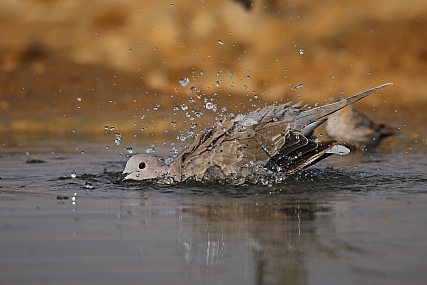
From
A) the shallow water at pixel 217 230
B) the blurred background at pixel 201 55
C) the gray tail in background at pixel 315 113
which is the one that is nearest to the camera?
the shallow water at pixel 217 230

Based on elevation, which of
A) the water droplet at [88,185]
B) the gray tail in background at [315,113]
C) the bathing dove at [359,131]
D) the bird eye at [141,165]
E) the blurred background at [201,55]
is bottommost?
the water droplet at [88,185]

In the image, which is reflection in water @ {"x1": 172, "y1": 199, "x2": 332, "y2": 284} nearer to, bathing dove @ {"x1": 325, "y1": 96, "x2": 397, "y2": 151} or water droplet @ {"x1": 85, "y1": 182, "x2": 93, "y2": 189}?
water droplet @ {"x1": 85, "y1": 182, "x2": 93, "y2": 189}

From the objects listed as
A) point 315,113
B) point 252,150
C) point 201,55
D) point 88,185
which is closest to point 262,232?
point 252,150

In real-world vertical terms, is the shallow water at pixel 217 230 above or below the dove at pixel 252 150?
below

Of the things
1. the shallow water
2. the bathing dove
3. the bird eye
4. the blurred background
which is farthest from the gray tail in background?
the blurred background

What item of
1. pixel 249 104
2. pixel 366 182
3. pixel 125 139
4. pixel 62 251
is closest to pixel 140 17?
pixel 249 104

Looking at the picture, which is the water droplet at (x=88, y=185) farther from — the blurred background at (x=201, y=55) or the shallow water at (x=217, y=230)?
the blurred background at (x=201, y=55)

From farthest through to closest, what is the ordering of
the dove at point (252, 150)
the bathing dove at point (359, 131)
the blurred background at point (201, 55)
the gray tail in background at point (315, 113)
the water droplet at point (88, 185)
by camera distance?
the blurred background at point (201, 55) < the bathing dove at point (359, 131) < the gray tail in background at point (315, 113) < the dove at point (252, 150) < the water droplet at point (88, 185)

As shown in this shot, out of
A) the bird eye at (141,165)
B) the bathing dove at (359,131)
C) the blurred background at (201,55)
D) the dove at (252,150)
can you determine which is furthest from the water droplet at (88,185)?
the blurred background at (201,55)

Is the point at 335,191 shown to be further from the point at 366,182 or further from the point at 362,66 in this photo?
the point at 362,66
